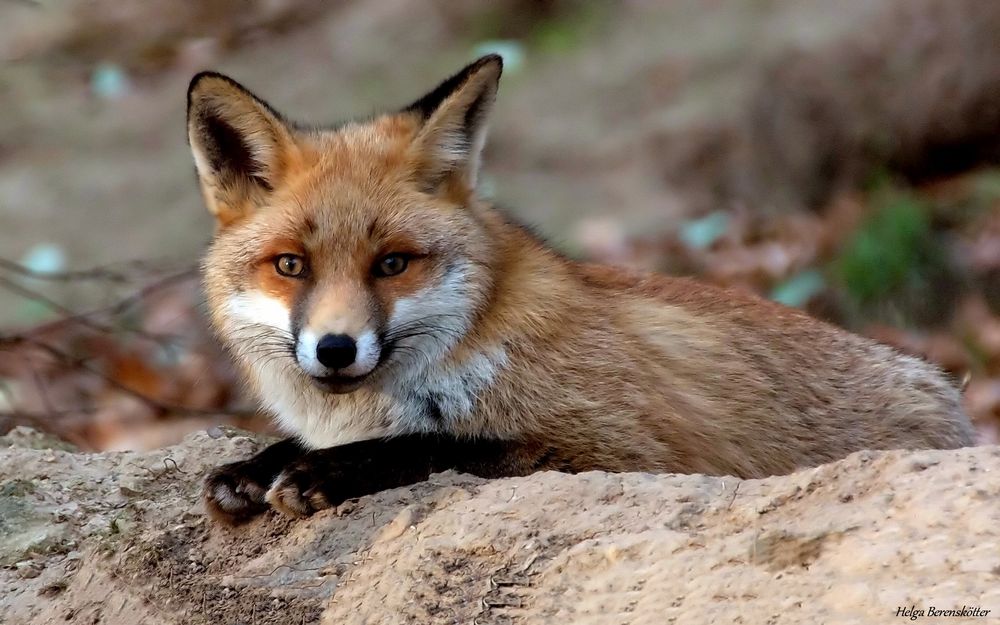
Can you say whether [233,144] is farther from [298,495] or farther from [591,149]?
[591,149]

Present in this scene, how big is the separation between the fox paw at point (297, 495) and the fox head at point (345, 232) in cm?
25

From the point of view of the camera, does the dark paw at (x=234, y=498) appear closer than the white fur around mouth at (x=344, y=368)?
No

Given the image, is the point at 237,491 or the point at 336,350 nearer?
the point at 336,350

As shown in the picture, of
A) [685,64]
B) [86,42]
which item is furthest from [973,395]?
[86,42]

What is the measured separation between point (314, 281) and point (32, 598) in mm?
1094

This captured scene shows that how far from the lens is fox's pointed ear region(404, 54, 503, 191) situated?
141 inches

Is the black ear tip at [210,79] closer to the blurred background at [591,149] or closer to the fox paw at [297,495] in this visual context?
the fox paw at [297,495]

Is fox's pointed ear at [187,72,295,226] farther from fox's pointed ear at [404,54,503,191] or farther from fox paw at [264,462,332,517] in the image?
fox paw at [264,462,332,517]

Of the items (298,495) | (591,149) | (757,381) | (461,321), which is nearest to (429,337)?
(461,321)

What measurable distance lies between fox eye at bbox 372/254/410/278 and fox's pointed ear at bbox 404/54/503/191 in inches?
12.4

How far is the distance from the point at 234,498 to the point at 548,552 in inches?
39.9

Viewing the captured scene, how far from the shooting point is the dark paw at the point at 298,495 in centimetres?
316

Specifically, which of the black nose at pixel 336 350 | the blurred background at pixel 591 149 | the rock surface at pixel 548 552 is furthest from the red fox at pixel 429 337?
the blurred background at pixel 591 149

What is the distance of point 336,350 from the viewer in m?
3.13
